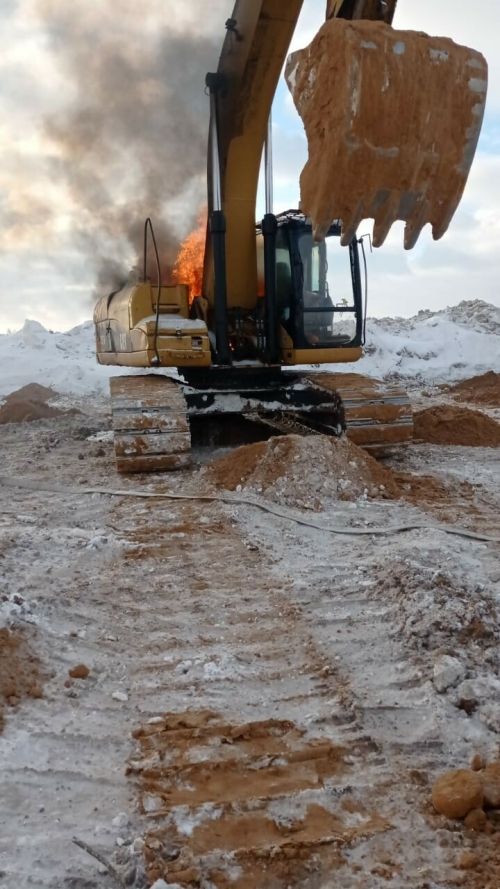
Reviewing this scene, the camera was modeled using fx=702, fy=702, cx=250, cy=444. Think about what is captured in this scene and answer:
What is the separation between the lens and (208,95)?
7.05m

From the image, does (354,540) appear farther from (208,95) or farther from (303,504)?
(208,95)

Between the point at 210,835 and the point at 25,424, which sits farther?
the point at 25,424

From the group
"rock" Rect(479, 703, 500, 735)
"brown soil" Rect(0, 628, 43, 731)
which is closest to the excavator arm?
"brown soil" Rect(0, 628, 43, 731)

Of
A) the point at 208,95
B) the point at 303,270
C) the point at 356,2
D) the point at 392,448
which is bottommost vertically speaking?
the point at 392,448

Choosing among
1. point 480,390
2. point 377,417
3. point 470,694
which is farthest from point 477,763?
point 480,390

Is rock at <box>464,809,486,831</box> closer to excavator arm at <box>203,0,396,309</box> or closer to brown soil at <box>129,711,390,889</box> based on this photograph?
brown soil at <box>129,711,390,889</box>

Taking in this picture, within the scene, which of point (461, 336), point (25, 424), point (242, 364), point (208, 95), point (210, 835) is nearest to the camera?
point (210, 835)

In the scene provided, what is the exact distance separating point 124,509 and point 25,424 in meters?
6.58

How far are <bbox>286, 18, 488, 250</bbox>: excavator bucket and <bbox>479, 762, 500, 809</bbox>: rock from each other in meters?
3.07

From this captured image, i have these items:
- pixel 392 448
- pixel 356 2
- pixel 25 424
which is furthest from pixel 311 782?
pixel 25 424

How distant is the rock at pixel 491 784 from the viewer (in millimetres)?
2096

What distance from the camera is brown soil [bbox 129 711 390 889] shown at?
1.92 meters

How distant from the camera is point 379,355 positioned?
20.3 metres

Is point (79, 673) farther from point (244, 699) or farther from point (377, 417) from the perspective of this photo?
point (377, 417)
